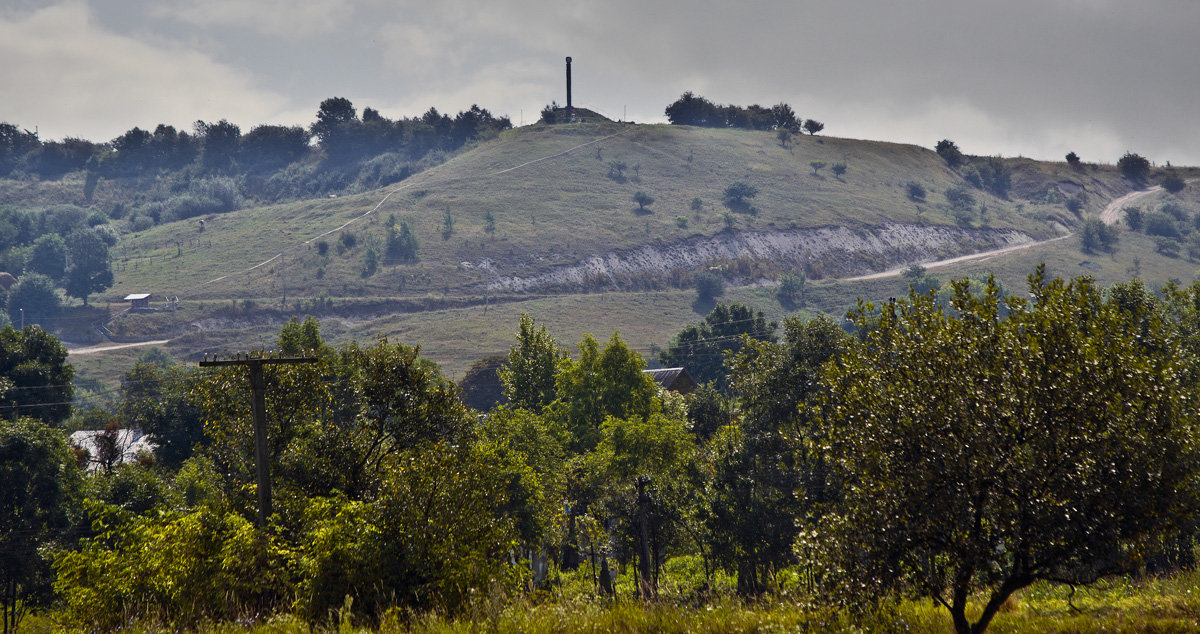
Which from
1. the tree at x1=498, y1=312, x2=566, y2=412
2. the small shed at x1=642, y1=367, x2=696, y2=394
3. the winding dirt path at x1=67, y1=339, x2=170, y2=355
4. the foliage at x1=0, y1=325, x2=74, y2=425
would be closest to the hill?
the winding dirt path at x1=67, y1=339, x2=170, y2=355

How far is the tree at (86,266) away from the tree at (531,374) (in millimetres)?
145202

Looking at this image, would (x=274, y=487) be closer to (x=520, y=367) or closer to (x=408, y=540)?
(x=408, y=540)

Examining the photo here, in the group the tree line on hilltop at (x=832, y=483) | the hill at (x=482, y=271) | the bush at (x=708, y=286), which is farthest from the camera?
the bush at (x=708, y=286)

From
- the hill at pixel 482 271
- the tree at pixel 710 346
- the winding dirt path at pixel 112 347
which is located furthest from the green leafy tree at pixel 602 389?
the winding dirt path at pixel 112 347

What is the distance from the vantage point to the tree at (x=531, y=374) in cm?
5350

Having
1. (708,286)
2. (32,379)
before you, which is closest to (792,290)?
(708,286)

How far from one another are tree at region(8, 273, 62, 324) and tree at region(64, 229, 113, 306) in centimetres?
342

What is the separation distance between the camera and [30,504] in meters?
38.9

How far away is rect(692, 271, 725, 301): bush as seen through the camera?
16576cm

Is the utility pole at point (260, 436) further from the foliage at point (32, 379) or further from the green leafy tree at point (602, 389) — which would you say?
the foliage at point (32, 379)

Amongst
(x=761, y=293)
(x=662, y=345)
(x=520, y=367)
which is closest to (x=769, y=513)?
(x=520, y=367)

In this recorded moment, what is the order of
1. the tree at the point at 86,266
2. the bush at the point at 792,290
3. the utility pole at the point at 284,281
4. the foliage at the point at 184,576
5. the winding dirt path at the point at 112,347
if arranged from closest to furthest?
the foliage at the point at 184,576, the winding dirt path at the point at 112,347, the utility pole at the point at 284,281, the bush at the point at 792,290, the tree at the point at 86,266

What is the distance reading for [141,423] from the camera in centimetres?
5294

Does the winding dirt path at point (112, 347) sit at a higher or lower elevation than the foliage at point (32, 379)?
lower
